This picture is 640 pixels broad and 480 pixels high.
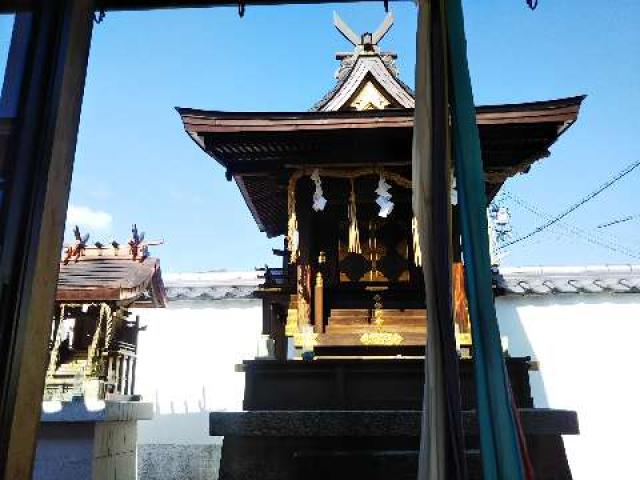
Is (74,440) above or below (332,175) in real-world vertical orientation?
below

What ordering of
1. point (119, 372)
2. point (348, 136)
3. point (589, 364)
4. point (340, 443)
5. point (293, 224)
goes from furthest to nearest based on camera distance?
point (589, 364)
point (119, 372)
point (293, 224)
point (348, 136)
point (340, 443)

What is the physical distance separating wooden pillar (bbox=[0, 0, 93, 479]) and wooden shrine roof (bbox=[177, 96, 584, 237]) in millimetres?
4213

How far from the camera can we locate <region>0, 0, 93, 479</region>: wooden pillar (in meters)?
2.36

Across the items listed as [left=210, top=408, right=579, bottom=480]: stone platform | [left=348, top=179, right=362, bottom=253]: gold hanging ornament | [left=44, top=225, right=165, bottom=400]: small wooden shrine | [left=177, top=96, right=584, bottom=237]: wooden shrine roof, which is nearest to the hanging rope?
[left=177, top=96, right=584, bottom=237]: wooden shrine roof

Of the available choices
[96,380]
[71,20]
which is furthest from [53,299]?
[96,380]

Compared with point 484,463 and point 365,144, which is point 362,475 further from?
point 365,144

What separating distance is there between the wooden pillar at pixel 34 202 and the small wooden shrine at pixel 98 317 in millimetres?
6800

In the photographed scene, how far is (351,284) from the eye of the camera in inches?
325

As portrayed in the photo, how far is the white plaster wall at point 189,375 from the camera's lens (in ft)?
38.8

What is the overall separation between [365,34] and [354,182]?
352 cm

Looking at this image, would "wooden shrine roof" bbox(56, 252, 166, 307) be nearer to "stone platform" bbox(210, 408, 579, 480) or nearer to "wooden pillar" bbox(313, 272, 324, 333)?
"wooden pillar" bbox(313, 272, 324, 333)

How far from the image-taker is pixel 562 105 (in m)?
6.82

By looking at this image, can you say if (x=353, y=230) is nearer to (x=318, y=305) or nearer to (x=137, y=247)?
(x=318, y=305)

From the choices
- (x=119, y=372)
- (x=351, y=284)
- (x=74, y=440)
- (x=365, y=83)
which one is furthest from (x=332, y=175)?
(x=119, y=372)
